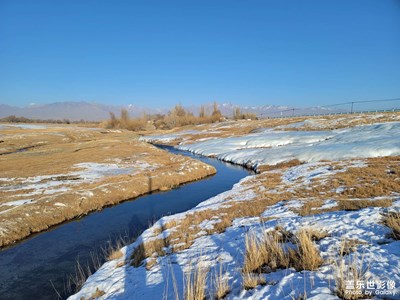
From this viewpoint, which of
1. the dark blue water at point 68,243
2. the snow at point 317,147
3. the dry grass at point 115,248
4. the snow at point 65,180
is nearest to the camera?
the dark blue water at point 68,243

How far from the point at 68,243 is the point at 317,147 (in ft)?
88.4

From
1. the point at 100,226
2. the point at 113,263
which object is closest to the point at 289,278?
the point at 113,263

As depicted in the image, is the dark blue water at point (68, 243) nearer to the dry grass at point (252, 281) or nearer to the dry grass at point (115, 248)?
the dry grass at point (115, 248)

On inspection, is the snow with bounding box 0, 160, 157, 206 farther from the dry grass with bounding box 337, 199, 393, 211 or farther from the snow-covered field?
the dry grass with bounding box 337, 199, 393, 211

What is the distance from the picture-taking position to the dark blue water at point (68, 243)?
8492mm

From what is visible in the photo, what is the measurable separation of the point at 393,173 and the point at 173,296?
14.7 metres

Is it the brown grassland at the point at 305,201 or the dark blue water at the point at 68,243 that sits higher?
the brown grassland at the point at 305,201

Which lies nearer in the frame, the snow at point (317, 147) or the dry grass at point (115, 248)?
the dry grass at point (115, 248)

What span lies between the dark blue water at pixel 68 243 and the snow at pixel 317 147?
11891 mm

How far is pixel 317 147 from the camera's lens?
28.1m

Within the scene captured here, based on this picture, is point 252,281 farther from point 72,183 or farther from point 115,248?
point 72,183

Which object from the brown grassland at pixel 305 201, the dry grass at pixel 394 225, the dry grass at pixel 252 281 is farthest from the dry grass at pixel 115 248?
the dry grass at pixel 394 225

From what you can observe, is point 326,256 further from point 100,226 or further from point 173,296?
point 100,226

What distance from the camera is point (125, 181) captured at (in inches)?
835
